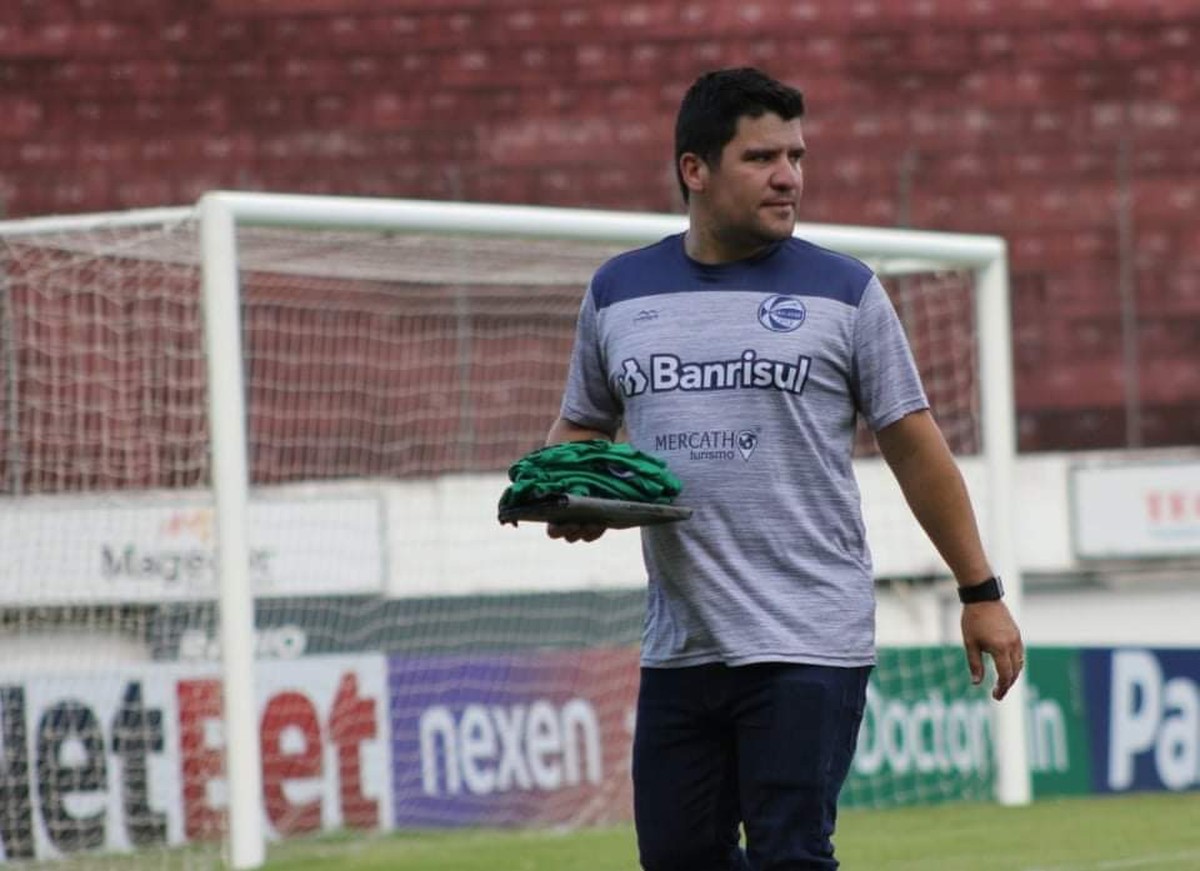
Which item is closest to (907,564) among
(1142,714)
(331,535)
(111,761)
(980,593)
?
(1142,714)

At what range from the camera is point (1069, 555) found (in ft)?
50.8

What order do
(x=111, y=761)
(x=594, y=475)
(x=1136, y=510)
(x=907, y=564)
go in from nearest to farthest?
(x=594, y=475), (x=111, y=761), (x=907, y=564), (x=1136, y=510)

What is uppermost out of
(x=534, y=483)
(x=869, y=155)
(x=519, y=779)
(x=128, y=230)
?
(x=869, y=155)

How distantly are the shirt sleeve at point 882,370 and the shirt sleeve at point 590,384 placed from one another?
0.47 m

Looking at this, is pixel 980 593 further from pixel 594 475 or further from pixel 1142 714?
pixel 1142 714

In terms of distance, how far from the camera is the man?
4023 mm

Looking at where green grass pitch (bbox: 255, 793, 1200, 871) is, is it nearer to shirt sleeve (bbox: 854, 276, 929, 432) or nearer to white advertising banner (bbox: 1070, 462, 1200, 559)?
white advertising banner (bbox: 1070, 462, 1200, 559)

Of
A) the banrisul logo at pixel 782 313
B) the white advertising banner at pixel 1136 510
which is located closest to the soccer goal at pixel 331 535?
the white advertising banner at pixel 1136 510

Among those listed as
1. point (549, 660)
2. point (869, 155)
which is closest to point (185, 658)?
point (549, 660)

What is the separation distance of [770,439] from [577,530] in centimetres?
33

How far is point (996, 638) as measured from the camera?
404cm

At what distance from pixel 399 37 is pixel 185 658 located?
30.0ft

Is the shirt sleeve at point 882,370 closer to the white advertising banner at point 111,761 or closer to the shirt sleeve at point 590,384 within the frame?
the shirt sleeve at point 590,384

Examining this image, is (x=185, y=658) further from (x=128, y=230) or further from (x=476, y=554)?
(x=476, y=554)
